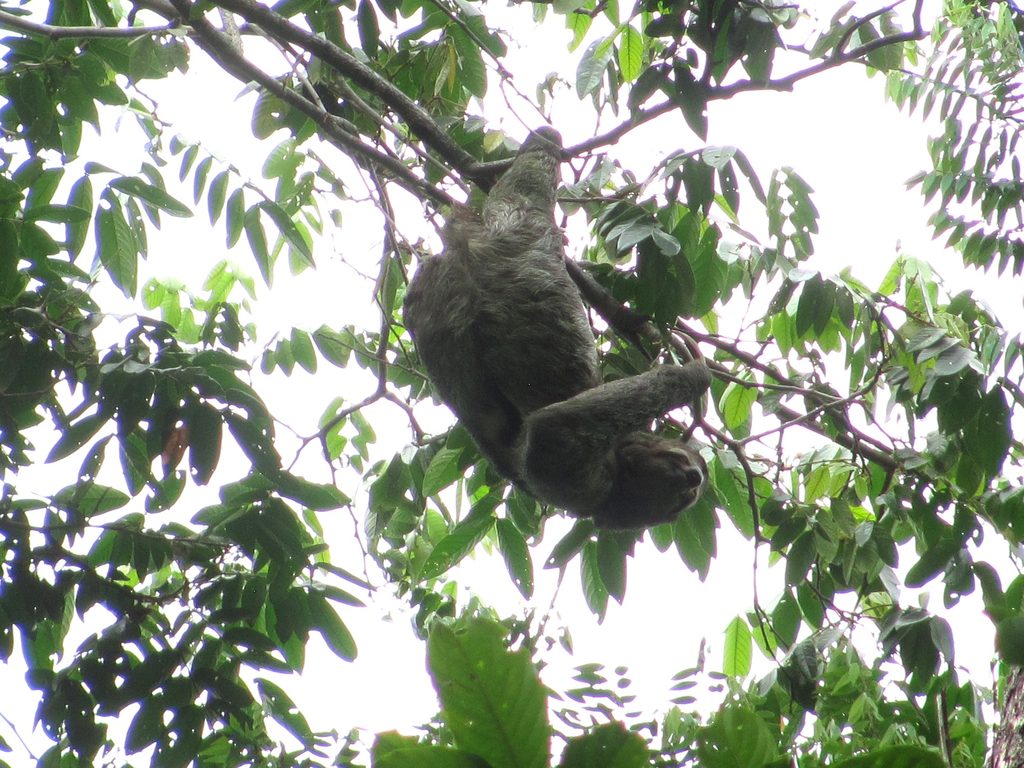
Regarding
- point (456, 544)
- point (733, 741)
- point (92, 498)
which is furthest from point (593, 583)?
point (733, 741)

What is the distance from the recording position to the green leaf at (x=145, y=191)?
13.7 feet

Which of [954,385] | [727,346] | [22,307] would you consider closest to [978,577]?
[954,385]

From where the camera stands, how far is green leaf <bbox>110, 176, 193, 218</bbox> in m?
4.17

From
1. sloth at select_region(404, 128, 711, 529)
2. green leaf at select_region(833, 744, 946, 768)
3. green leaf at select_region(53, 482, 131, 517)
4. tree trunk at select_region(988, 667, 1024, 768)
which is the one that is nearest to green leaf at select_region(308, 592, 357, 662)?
green leaf at select_region(53, 482, 131, 517)

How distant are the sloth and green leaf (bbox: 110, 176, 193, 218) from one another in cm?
129

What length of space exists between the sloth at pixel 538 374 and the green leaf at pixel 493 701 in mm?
3134

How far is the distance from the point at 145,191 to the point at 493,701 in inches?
153

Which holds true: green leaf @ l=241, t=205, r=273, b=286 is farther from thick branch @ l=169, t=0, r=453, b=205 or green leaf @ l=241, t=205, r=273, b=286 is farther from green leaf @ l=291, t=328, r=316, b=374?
thick branch @ l=169, t=0, r=453, b=205

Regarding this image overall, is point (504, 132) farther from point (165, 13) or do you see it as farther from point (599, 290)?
point (165, 13)

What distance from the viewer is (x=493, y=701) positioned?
92cm

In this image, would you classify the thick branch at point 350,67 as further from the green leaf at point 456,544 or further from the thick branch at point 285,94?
the green leaf at point 456,544

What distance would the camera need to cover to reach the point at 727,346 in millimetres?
4289

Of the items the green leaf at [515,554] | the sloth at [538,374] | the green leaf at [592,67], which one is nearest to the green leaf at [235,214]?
the sloth at [538,374]

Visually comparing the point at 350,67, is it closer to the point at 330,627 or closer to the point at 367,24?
the point at 367,24
